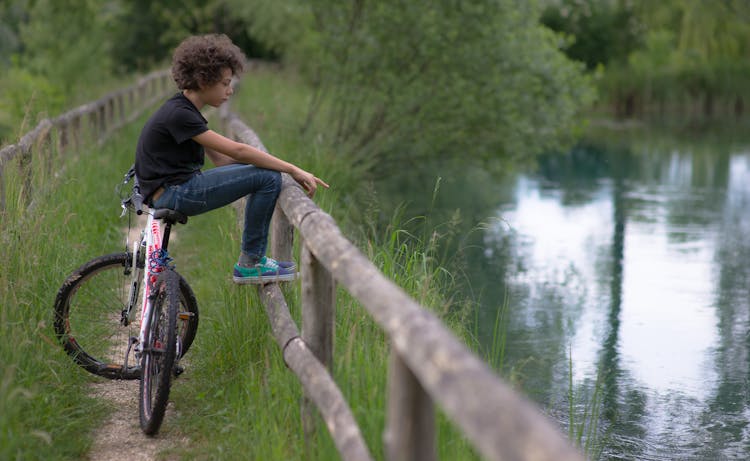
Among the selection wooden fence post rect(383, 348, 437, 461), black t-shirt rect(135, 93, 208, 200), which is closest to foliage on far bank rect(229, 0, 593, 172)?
black t-shirt rect(135, 93, 208, 200)

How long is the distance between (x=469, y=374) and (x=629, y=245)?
11.9 metres

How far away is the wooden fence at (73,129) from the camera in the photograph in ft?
20.9

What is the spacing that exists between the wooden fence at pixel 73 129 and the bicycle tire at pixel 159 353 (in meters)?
1.60

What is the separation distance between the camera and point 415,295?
5691mm

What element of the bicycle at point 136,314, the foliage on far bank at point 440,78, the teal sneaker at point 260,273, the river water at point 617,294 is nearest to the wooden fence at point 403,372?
the teal sneaker at point 260,273

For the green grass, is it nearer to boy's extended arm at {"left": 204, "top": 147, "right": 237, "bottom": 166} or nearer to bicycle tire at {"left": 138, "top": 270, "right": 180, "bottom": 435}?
bicycle tire at {"left": 138, "top": 270, "right": 180, "bottom": 435}

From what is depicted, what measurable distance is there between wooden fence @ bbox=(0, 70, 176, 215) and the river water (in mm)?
2730

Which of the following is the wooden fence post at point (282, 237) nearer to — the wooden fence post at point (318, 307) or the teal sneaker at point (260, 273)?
the teal sneaker at point (260, 273)

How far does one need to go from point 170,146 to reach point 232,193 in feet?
1.19

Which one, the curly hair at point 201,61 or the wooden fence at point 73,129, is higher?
the curly hair at point 201,61

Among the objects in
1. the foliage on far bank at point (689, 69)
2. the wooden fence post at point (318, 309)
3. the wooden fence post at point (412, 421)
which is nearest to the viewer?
the wooden fence post at point (412, 421)

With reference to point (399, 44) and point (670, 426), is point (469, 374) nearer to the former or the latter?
point (670, 426)

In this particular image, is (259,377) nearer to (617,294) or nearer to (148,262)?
(148,262)

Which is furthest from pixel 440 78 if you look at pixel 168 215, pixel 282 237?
pixel 168 215
